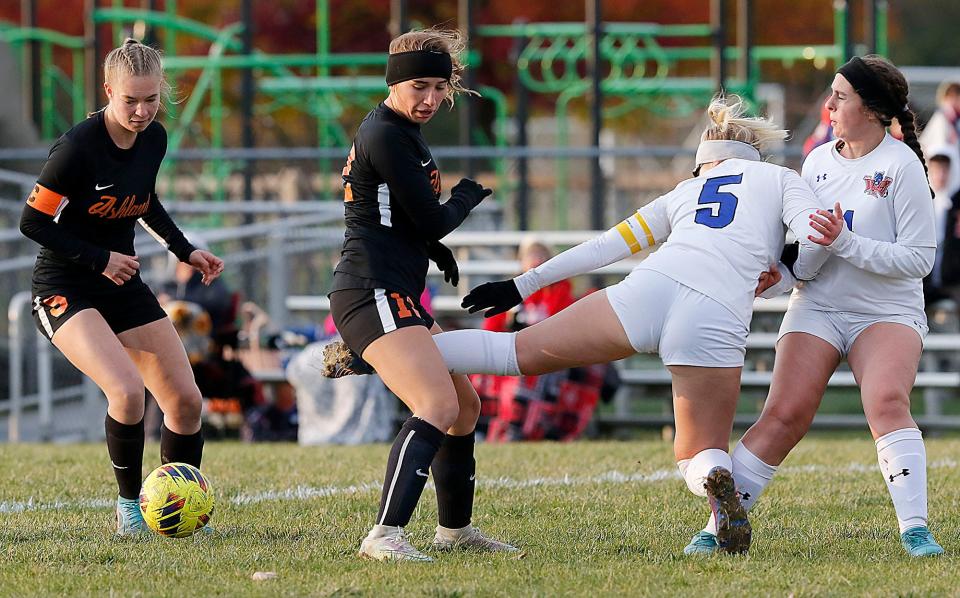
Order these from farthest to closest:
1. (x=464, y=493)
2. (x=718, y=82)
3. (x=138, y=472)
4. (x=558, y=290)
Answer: (x=718, y=82) < (x=558, y=290) < (x=138, y=472) < (x=464, y=493)

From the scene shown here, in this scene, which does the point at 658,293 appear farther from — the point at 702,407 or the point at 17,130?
the point at 17,130

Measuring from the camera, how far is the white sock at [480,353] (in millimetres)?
5324

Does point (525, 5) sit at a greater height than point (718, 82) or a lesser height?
greater

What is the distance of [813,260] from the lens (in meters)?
5.40

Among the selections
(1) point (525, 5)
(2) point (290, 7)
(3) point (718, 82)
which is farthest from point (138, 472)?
(2) point (290, 7)

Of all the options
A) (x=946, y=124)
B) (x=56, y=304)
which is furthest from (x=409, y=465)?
(x=946, y=124)

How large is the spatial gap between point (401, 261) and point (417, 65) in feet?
2.25

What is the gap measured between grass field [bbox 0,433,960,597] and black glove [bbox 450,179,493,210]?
1.30m

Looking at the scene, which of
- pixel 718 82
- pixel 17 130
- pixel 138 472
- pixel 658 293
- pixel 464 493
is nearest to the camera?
pixel 658 293

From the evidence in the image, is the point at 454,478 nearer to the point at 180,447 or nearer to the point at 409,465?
the point at 409,465

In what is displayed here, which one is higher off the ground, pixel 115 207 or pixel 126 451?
pixel 115 207

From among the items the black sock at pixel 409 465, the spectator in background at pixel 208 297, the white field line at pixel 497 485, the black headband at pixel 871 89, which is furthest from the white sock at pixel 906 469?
the spectator in background at pixel 208 297

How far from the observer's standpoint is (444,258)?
18.1ft

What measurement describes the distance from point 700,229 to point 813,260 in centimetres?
44
